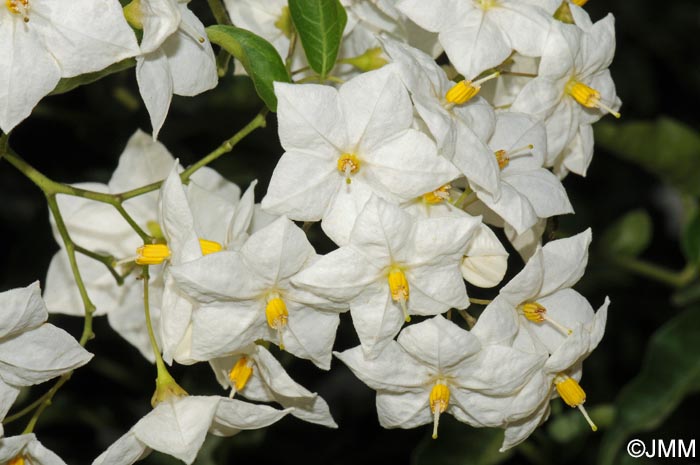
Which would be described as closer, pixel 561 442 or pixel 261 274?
pixel 261 274

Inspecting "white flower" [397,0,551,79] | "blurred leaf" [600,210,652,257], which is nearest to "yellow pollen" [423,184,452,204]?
"white flower" [397,0,551,79]

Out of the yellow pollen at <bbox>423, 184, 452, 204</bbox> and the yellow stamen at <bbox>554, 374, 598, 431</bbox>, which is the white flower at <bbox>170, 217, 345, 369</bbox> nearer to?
the yellow pollen at <bbox>423, 184, 452, 204</bbox>

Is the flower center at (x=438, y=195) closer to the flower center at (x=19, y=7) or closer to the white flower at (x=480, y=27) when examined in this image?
the white flower at (x=480, y=27)

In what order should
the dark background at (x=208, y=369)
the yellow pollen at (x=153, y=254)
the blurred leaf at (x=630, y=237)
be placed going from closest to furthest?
the yellow pollen at (x=153, y=254)
the dark background at (x=208, y=369)
the blurred leaf at (x=630, y=237)

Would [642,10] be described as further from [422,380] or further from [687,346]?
[422,380]

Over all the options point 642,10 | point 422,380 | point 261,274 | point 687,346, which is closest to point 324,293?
point 261,274

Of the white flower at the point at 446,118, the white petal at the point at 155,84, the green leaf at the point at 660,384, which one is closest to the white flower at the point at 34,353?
the white petal at the point at 155,84

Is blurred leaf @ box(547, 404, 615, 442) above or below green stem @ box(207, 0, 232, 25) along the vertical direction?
below
